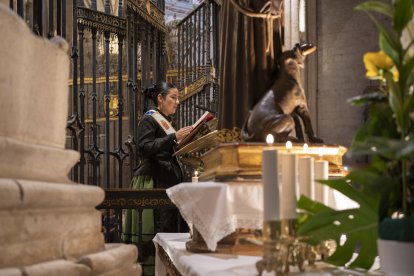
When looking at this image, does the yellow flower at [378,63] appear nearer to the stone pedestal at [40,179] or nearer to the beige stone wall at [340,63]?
the stone pedestal at [40,179]

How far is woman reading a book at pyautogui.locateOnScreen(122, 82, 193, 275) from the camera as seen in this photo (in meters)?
5.79

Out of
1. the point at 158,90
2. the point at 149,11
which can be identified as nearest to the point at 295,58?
the point at 158,90

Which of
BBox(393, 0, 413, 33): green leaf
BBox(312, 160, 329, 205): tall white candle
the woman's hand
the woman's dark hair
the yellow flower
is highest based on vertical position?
the woman's dark hair

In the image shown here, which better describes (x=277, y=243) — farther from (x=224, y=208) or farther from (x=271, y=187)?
(x=224, y=208)

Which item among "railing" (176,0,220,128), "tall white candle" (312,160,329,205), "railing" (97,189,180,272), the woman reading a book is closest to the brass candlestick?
"tall white candle" (312,160,329,205)

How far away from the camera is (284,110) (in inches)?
114

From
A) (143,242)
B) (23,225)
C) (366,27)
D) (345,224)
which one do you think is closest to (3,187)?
(23,225)

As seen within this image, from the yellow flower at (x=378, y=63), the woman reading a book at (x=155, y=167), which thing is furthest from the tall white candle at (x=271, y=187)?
the woman reading a book at (x=155, y=167)

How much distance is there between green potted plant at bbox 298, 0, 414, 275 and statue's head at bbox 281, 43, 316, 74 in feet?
3.96

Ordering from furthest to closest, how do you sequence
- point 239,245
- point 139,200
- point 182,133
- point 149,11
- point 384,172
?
point 149,11 < point 182,133 < point 139,200 < point 239,245 < point 384,172

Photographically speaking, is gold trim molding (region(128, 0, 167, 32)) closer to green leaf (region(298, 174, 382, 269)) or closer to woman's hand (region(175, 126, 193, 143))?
woman's hand (region(175, 126, 193, 143))

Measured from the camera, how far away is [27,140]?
2.01 m

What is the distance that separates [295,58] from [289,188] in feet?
4.70

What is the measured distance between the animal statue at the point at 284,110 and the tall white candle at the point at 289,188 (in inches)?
41.4
